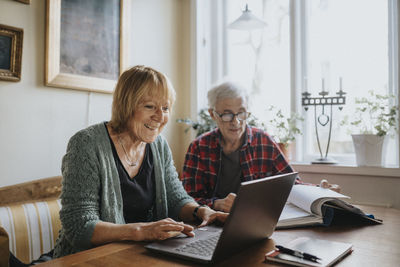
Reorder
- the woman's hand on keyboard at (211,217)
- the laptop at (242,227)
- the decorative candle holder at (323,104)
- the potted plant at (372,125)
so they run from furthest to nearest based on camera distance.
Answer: the decorative candle holder at (323,104)
the potted plant at (372,125)
the woman's hand on keyboard at (211,217)
the laptop at (242,227)

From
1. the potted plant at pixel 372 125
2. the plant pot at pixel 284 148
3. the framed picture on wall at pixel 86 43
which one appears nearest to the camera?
the framed picture on wall at pixel 86 43

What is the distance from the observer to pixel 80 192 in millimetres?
1191

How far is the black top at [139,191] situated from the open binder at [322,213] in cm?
55

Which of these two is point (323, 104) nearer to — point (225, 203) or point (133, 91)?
point (225, 203)

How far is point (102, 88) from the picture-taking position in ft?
7.54

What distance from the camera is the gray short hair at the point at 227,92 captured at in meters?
1.87

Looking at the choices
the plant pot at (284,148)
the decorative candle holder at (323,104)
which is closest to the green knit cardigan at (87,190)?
the plant pot at (284,148)

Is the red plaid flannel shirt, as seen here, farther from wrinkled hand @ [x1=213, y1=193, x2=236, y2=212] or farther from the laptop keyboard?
the laptop keyboard

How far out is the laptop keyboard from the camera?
2.94ft

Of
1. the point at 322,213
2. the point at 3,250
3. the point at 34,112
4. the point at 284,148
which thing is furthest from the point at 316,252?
the point at 34,112

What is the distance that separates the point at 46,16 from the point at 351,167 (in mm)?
2003

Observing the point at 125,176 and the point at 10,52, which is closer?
the point at 125,176

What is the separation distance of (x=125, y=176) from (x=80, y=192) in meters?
0.23

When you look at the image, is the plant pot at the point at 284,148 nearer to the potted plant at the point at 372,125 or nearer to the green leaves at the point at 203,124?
the potted plant at the point at 372,125
